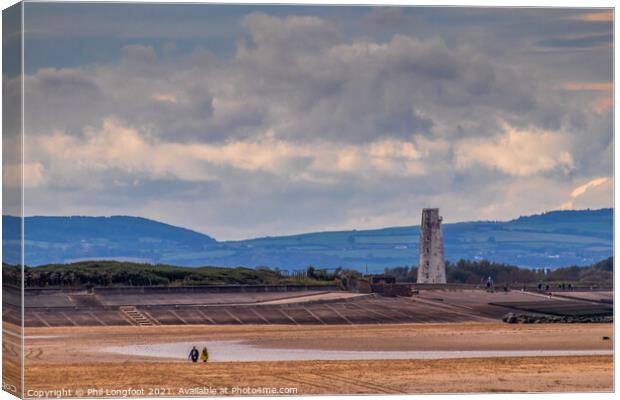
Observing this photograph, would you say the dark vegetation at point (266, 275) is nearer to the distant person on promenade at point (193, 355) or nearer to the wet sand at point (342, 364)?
the wet sand at point (342, 364)

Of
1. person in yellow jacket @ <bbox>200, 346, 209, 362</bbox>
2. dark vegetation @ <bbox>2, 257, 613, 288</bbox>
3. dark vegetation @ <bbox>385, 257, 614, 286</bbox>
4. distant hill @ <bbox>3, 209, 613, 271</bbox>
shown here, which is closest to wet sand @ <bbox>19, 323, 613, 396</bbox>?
person in yellow jacket @ <bbox>200, 346, 209, 362</bbox>

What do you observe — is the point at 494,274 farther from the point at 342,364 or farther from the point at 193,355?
the point at 193,355

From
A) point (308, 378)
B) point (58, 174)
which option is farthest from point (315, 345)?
point (58, 174)

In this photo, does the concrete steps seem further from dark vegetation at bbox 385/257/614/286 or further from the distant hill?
dark vegetation at bbox 385/257/614/286

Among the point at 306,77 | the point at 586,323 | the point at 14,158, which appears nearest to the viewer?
the point at 14,158

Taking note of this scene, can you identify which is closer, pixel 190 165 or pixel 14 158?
pixel 14 158

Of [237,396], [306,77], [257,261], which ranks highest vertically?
[306,77]

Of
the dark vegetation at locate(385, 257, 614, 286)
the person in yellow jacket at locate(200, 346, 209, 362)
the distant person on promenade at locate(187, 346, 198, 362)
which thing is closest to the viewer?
the distant person on promenade at locate(187, 346, 198, 362)

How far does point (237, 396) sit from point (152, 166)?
21.2ft

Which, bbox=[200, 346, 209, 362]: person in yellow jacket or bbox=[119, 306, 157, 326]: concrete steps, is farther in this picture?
bbox=[119, 306, 157, 326]: concrete steps

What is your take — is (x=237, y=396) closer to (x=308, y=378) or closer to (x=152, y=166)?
(x=308, y=378)

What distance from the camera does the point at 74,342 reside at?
4759 cm

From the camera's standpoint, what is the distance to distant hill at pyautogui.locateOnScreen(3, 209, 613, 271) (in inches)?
1917

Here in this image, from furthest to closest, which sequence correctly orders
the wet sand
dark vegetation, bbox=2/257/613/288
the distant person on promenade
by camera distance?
dark vegetation, bbox=2/257/613/288 → the distant person on promenade → the wet sand
